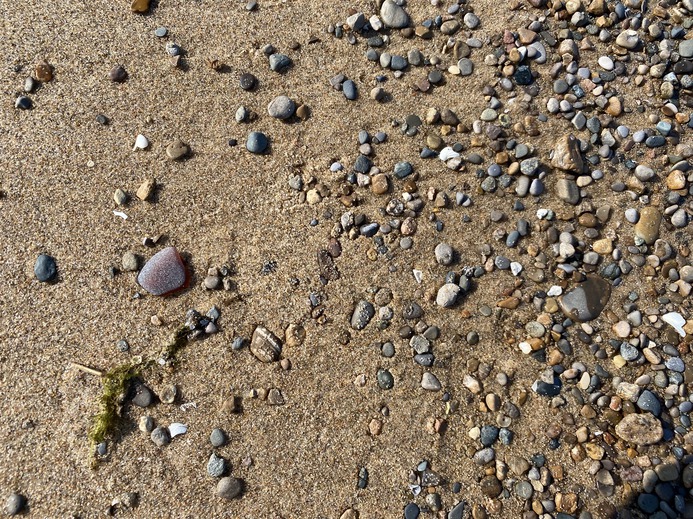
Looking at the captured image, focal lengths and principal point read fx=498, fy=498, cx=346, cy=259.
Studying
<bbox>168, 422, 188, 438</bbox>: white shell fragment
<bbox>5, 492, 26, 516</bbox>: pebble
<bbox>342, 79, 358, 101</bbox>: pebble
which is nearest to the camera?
<bbox>5, 492, 26, 516</bbox>: pebble

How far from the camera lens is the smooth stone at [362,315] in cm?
258

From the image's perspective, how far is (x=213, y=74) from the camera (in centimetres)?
274

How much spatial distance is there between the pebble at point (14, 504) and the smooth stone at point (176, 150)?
1840 mm

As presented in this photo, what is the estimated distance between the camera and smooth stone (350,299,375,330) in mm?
2582

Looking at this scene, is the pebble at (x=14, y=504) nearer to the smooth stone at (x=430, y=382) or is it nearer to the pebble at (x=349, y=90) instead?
the smooth stone at (x=430, y=382)

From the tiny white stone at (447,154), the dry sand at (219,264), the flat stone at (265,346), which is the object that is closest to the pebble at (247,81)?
the dry sand at (219,264)

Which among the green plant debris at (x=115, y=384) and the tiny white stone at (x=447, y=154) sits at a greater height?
the tiny white stone at (x=447, y=154)

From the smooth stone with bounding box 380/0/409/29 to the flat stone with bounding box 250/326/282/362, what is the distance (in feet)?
5.98

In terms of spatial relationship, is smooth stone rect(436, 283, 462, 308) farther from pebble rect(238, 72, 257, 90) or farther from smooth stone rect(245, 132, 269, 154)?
pebble rect(238, 72, 257, 90)

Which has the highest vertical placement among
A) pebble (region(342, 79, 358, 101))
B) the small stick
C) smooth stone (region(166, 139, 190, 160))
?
pebble (region(342, 79, 358, 101))

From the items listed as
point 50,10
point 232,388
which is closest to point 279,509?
point 232,388

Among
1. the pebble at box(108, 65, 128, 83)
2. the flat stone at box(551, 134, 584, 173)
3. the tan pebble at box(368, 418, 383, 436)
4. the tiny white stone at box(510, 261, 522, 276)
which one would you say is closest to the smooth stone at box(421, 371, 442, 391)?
the tan pebble at box(368, 418, 383, 436)

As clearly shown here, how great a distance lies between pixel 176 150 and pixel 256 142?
1.41 ft

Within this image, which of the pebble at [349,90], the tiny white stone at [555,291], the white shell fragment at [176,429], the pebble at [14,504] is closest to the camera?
the pebble at [14,504]
